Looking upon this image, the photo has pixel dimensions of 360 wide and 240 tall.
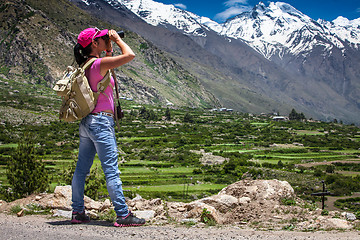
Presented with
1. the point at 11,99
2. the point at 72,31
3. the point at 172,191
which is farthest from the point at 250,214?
the point at 72,31

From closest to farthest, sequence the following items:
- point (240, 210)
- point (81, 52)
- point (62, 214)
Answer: point (81, 52)
point (62, 214)
point (240, 210)

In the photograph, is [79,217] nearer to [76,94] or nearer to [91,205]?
[91,205]

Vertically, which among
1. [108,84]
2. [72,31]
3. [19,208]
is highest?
[72,31]

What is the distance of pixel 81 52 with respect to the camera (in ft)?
26.0

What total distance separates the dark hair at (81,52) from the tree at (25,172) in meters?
9.61

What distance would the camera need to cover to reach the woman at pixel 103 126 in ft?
24.4

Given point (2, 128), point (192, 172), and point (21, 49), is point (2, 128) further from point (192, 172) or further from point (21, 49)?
point (21, 49)

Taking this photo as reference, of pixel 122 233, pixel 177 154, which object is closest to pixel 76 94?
pixel 122 233

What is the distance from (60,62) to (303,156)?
114586 mm

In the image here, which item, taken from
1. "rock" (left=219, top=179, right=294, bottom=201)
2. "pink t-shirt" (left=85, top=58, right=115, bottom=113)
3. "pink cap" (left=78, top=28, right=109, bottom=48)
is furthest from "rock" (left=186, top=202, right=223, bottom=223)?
"pink cap" (left=78, top=28, right=109, bottom=48)

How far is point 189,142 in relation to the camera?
337 ft

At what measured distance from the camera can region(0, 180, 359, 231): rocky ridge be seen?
28.8 ft

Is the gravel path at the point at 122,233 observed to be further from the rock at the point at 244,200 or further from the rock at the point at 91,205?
the rock at the point at 244,200

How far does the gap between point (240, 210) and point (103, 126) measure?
194 inches
